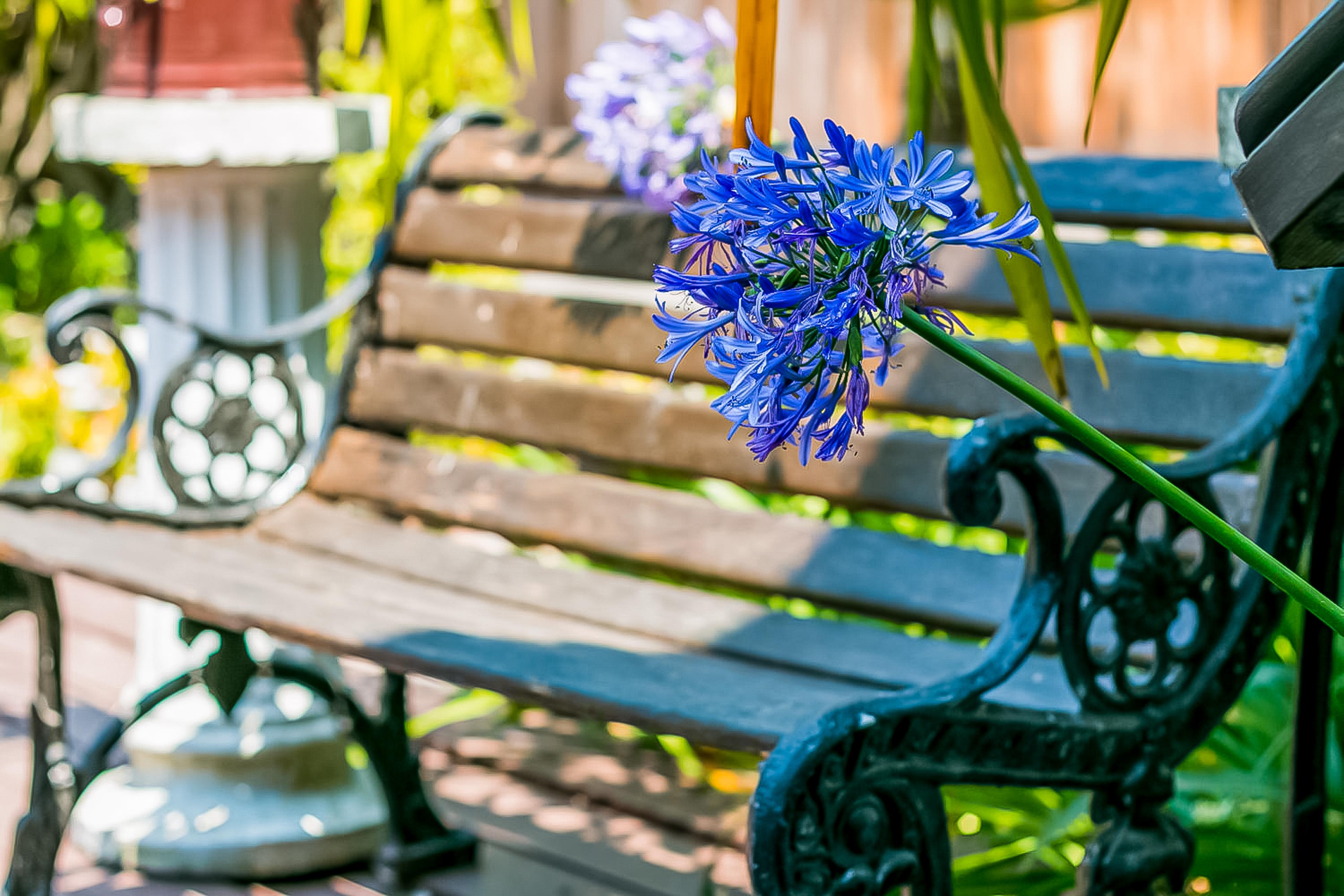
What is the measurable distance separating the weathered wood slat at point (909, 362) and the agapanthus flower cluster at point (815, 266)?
105 cm

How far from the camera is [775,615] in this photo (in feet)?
5.91

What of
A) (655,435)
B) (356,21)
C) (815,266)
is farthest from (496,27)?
(815,266)

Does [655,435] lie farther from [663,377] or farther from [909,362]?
[909,362]

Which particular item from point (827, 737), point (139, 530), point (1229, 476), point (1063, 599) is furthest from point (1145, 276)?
point (139, 530)

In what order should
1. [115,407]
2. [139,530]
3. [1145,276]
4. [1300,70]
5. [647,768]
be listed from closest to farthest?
[1300,70]
[1145,276]
[139,530]
[647,768]
[115,407]

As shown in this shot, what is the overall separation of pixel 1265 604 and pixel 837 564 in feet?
1.78

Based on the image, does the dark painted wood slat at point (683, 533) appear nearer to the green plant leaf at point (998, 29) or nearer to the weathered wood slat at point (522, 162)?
the weathered wood slat at point (522, 162)

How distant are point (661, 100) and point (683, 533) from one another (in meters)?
0.55

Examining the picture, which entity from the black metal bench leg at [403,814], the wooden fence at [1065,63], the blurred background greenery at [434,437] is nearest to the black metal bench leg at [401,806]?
the black metal bench leg at [403,814]

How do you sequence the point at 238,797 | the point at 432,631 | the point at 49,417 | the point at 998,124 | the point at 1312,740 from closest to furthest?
the point at 998,124, the point at 1312,740, the point at 432,631, the point at 238,797, the point at 49,417

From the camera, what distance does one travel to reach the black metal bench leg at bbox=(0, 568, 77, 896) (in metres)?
1.90

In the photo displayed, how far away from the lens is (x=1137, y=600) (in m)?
1.33

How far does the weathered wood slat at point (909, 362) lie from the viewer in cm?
166

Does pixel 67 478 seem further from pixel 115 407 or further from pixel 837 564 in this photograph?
pixel 115 407
